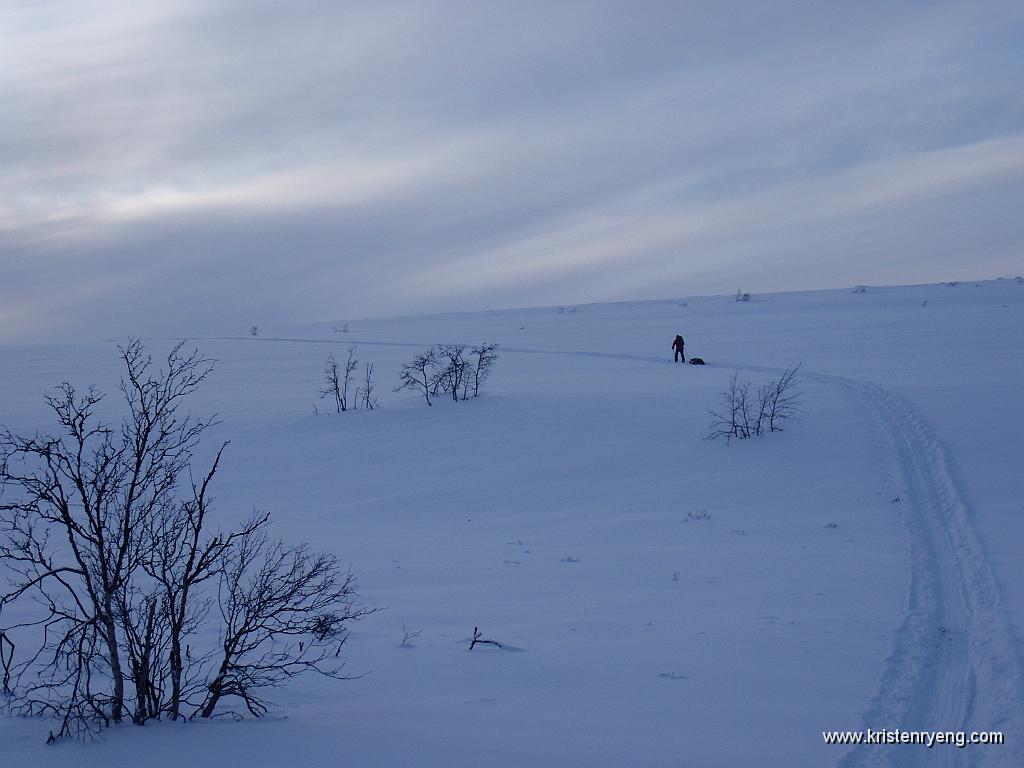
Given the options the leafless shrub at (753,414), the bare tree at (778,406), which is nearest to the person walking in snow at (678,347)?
the bare tree at (778,406)

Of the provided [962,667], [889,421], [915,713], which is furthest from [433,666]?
[889,421]

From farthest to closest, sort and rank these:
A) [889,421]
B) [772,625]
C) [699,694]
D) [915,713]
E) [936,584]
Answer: [889,421]
[936,584]
[772,625]
[699,694]
[915,713]

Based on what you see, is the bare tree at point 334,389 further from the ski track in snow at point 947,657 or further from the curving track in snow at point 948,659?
the curving track in snow at point 948,659

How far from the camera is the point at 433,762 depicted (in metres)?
5.95

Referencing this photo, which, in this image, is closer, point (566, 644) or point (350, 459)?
point (566, 644)

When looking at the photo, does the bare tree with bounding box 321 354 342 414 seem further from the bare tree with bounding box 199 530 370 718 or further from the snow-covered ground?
the bare tree with bounding box 199 530 370 718

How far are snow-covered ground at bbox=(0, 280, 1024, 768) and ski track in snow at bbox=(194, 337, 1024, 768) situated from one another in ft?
0.13

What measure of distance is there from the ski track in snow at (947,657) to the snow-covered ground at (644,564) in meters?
0.04

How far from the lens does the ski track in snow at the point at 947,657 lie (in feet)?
20.2

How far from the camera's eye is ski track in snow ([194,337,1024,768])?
6145 mm

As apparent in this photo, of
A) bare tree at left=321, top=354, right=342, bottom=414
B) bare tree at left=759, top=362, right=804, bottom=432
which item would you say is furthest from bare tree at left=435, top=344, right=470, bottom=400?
bare tree at left=759, top=362, right=804, bottom=432

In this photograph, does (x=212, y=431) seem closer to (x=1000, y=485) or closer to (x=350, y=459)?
(x=350, y=459)

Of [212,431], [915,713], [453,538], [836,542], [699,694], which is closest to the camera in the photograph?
[915,713]

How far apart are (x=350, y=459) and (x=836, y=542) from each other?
15302 mm
